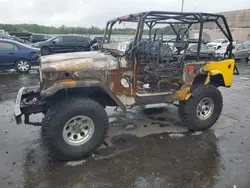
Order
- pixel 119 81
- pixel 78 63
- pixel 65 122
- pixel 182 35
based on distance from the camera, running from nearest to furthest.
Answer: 1. pixel 65 122
2. pixel 78 63
3. pixel 119 81
4. pixel 182 35

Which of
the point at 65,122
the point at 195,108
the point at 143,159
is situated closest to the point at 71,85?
the point at 65,122

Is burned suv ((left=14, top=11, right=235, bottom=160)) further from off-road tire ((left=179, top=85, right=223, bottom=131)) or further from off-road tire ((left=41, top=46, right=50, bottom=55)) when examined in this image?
off-road tire ((left=41, top=46, right=50, bottom=55))

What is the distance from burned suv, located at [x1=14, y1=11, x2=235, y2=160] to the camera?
4008 mm

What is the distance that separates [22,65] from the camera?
41.4ft

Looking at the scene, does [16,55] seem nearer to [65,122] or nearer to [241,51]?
[65,122]

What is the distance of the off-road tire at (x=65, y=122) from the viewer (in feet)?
12.8

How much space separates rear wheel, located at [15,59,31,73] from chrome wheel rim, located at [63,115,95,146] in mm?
9448

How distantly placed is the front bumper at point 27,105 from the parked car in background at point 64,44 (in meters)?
15.2

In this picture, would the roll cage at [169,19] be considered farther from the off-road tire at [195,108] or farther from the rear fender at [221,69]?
the off-road tire at [195,108]

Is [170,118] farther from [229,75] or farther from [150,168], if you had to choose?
[150,168]

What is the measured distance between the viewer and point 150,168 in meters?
3.95

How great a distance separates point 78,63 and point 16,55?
934 centimetres

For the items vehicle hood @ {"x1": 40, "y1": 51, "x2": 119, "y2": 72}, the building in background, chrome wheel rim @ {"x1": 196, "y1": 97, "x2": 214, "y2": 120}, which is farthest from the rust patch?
the building in background

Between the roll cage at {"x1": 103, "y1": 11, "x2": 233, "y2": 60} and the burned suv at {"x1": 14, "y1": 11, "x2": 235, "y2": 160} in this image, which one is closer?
the burned suv at {"x1": 14, "y1": 11, "x2": 235, "y2": 160}
